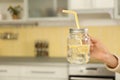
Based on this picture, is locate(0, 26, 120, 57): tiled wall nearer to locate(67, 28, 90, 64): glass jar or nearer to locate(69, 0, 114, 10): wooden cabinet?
locate(69, 0, 114, 10): wooden cabinet

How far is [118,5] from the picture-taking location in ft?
9.46

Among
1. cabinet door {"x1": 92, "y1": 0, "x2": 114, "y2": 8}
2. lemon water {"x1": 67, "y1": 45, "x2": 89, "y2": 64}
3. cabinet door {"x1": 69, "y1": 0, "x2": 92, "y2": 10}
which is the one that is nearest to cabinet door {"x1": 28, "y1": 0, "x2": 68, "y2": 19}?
cabinet door {"x1": 69, "y1": 0, "x2": 92, "y2": 10}

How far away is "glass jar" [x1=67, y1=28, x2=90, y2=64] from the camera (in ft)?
3.28

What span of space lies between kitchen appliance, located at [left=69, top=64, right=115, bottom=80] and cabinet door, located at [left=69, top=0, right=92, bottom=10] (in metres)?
0.74

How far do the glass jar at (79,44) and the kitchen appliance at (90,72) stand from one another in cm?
163

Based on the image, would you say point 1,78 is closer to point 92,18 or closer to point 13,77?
point 13,77

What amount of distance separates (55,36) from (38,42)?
0.79ft

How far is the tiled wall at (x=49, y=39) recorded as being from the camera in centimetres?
310

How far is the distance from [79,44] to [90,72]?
1.70 meters

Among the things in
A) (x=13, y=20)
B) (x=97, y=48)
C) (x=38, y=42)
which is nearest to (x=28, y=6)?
(x=13, y=20)

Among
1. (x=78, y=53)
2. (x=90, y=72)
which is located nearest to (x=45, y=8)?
(x=90, y=72)

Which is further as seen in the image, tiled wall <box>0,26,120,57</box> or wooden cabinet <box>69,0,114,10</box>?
tiled wall <box>0,26,120,57</box>

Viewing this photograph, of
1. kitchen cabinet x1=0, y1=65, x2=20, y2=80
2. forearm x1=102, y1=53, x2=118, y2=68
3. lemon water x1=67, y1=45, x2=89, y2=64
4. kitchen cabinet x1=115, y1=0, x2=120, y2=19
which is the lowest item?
kitchen cabinet x1=0, y1=65, x2=20, y2=80

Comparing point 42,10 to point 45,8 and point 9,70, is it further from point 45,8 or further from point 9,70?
point 9,70
